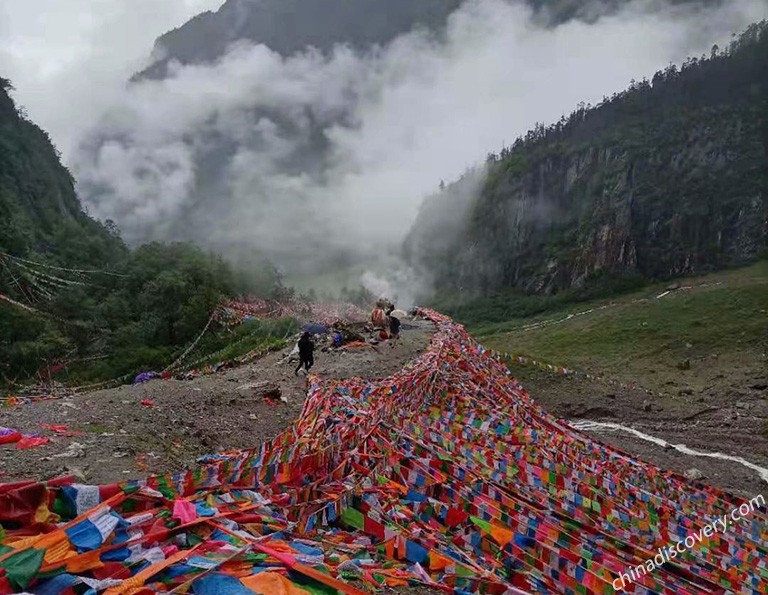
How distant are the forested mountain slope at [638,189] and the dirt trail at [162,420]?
97020 mm

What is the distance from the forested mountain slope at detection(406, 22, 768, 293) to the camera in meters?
105

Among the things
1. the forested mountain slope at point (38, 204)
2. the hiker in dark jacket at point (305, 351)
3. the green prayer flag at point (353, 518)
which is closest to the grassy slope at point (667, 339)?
the hiker in dark jacket at point (305, 351)

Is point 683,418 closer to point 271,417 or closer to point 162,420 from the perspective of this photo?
point 271,417

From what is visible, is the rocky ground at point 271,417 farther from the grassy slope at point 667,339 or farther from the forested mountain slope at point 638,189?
the forested mountain slope at point 638,189

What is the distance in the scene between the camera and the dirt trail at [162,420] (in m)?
7.05

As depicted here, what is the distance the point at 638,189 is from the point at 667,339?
265 ft

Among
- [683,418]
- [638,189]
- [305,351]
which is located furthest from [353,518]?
[638,189]

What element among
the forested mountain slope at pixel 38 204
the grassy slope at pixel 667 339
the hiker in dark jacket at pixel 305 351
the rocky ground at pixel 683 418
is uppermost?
the forested mountain slope at pixel 38 204

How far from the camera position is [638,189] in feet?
388

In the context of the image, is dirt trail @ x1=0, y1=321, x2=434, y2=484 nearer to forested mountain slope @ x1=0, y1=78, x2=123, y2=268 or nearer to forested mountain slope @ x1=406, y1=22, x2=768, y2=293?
forested mountain slope @ x1=0, y1=78, x2=123, y2=268

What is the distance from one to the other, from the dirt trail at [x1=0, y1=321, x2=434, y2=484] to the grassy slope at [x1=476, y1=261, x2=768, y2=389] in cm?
1745

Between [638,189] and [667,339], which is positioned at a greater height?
[638,189]

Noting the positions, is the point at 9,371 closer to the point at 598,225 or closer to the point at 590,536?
the point at 590,536

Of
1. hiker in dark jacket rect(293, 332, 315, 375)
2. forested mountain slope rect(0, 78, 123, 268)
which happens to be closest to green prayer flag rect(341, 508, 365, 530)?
hiker in dark jacket rect(293, 332, 315, 375)
